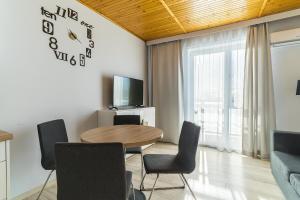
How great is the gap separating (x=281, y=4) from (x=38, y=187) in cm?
443

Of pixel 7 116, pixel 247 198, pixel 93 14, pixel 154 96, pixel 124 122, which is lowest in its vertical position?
pixel 247 198

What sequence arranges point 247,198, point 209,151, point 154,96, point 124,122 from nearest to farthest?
point 247,198, point 124,122, point 209,151, point 154,96

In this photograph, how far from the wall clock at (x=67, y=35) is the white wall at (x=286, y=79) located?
3.33 m

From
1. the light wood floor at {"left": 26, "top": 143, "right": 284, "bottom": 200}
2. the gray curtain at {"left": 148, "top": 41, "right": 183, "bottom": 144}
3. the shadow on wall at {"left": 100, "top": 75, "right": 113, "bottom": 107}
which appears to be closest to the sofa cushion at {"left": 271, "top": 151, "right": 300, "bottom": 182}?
the light wood floor at {"left": 26, "top": 143, "right": 284, "bottom": 200}

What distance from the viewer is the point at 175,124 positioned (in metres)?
4.14

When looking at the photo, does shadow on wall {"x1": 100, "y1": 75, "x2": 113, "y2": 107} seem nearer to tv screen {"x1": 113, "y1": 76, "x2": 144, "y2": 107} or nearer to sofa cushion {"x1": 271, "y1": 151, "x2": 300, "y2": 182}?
tv screen {"x1": 113, "y1": 76, "x2": 144, "y2": 107}

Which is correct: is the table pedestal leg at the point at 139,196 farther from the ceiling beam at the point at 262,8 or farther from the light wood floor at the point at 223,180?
the ceiling beam at the point at 262,8

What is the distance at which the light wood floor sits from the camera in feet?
6.57

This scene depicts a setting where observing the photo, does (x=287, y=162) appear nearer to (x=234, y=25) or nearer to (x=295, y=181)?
(x=295, y=181)

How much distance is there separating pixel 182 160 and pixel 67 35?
2.27 m

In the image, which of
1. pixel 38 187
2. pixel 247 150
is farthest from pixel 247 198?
pixel 38 187

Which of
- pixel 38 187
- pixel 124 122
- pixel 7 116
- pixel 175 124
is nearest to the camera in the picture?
pixel 7 116

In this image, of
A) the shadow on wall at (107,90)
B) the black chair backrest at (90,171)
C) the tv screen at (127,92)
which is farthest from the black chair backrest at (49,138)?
the tv screen at (127,92)

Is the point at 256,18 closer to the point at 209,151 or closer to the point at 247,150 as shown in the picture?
the point at 247,150
